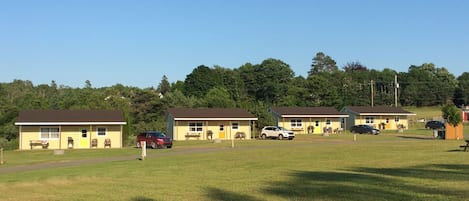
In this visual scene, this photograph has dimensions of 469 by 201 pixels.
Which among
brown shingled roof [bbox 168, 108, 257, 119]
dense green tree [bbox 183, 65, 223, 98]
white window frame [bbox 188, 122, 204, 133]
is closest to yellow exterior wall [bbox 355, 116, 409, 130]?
brown shingled roof [bbox 168, 108, 257, 119]

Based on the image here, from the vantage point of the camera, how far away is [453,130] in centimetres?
4872

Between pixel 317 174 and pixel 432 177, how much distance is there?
372cm

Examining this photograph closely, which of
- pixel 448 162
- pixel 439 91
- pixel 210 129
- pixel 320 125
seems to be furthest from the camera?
pixel 439 91

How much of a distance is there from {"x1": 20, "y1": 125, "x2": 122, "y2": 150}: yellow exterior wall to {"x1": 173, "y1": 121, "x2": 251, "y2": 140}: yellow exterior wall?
433 inches

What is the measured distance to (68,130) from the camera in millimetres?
50625

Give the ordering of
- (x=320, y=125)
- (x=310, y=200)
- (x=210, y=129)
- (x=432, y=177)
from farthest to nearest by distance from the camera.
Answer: (x=320, y=125), (x=210, y=129), (x=432, y=177), (x=310, y=200)

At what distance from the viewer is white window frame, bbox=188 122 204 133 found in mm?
62469

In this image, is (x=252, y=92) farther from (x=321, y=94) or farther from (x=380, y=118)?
(x=380, y=118)

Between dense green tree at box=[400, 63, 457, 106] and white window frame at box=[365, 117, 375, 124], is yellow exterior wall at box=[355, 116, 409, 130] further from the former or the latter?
dense green tree at box=[400, 63, 457, 106]

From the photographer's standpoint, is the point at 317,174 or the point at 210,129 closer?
the point at 317,174

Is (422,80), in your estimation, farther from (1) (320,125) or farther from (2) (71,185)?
(2) (71,185)

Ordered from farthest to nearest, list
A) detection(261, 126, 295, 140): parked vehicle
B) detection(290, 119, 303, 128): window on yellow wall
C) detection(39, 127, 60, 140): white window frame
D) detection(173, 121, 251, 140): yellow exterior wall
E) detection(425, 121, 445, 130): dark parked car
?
detection(425, 121, 445, 130): dark parked car
detection(290, 119, 303, 128): window on yellow wall
detection(173, 121, 251, 140): yellow exterior wall
detection(261, 126, 295, 140): parked vehicle
detection(39, 127, 60, 140): white window frame

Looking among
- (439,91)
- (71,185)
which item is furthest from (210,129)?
(439,91)

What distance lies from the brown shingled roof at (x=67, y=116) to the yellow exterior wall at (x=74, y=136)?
2.46ft
